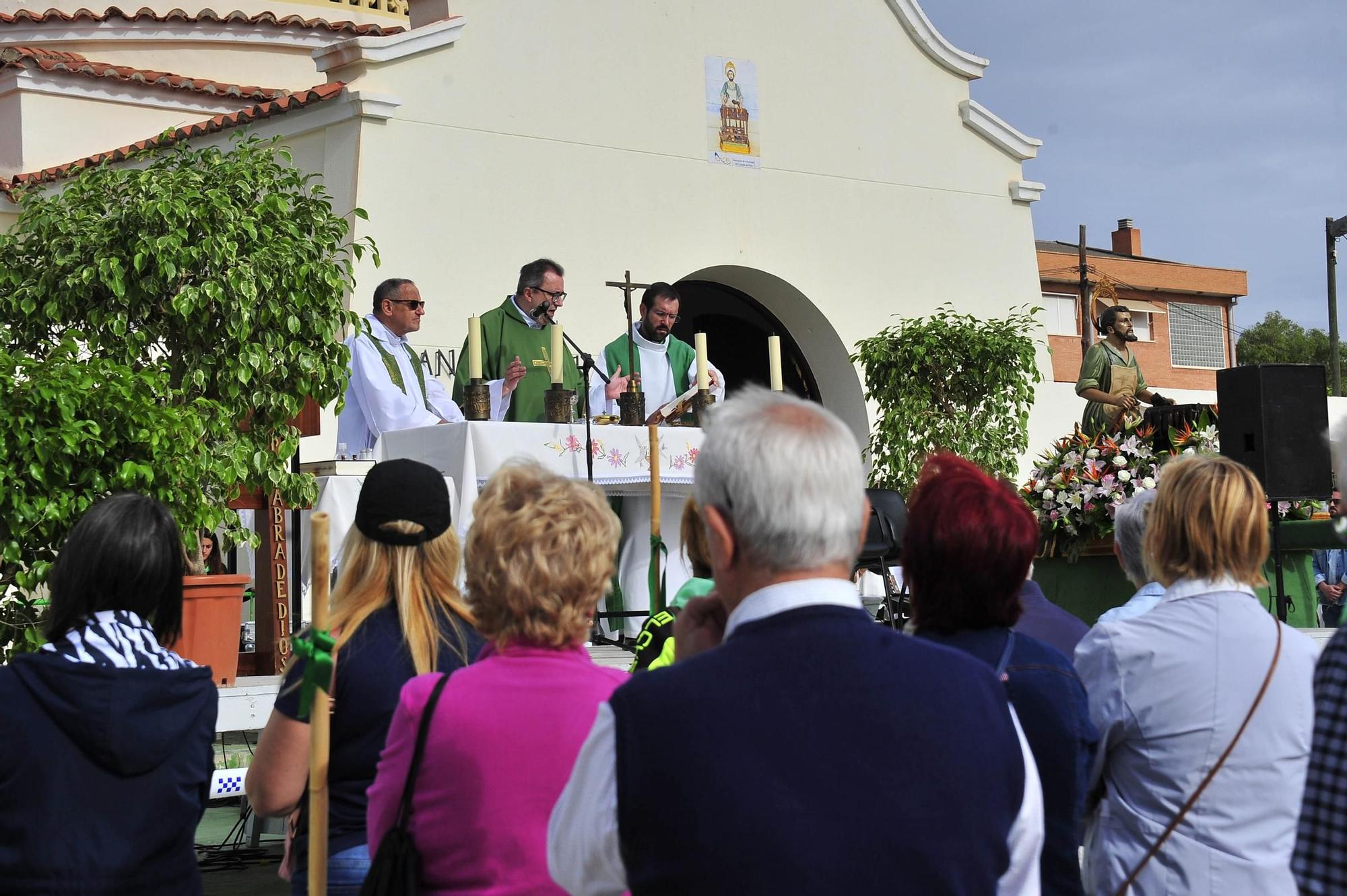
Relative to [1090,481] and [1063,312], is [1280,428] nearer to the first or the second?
[1090,481]

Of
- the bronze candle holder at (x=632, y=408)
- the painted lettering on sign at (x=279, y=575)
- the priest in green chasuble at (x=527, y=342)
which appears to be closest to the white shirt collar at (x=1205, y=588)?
the painted lettering on sign at (x=279, y=575)

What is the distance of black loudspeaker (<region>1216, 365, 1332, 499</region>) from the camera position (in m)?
7.95

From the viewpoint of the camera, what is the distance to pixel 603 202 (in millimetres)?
12273

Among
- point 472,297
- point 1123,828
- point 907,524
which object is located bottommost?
point 1123,828

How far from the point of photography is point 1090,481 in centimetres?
821

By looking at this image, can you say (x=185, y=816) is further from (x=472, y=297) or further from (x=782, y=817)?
(x=472, y=297)

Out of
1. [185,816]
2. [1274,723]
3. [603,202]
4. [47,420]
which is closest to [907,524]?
[1274,723]

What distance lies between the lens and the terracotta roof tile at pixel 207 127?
424 inches

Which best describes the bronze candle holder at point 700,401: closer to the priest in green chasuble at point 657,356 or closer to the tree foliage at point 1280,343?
the priest in green chasuble at point 657,356

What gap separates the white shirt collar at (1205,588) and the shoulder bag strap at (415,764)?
5.26 ft

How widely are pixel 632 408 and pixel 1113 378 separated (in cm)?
352

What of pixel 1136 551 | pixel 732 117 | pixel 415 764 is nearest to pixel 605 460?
pixel 1136 551

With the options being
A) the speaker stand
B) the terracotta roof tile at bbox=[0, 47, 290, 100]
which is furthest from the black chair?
the terracotta roof tile at bbox=[0, 47, 290, 100]

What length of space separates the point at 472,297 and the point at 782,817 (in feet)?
31.7
